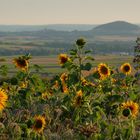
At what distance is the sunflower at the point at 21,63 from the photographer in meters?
10.4

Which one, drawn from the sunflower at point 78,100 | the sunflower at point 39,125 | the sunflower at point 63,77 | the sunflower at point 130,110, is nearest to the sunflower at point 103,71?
the sunflower at point 63,77

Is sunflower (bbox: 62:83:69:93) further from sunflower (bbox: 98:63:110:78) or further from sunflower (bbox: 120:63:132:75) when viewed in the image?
sunflower (bbox: 120:63:132:75)

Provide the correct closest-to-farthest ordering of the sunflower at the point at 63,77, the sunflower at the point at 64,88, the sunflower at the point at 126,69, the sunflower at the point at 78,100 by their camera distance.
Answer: the sunflower at the point at 78,100 → the sunflower at the point at 64,88 → the sunflower at the point at 63,77 → the sunflower at the point at 126,69

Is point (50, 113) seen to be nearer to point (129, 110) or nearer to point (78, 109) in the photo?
point (78, 109)

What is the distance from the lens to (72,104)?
10273mm

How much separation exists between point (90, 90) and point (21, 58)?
5.64 ft

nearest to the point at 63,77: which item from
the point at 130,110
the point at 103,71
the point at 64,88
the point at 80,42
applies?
the point at 64,88

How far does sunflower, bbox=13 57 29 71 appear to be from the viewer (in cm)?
1045

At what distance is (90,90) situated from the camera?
10.4 meters

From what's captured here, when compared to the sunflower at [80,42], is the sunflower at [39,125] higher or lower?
lower

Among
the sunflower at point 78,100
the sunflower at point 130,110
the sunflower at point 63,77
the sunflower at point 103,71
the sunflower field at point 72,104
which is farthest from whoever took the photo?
the sunflower at point 63,77

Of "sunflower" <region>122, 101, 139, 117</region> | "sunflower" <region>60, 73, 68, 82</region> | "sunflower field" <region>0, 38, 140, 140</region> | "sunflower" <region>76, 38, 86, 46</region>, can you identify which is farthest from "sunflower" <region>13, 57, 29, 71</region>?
"sunflower" <region>122, 101, 139, 117</region>

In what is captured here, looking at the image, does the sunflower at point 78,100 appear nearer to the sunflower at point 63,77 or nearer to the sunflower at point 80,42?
the sunflower at point 80,42

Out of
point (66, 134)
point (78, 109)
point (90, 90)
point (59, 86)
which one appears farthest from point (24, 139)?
point (59, 86)
